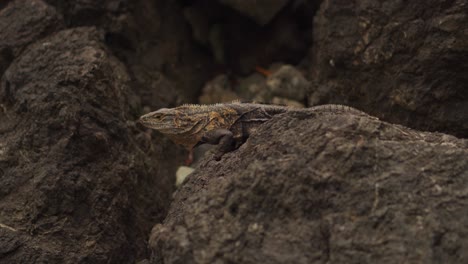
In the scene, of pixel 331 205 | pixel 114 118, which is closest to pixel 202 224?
pixel 331 205

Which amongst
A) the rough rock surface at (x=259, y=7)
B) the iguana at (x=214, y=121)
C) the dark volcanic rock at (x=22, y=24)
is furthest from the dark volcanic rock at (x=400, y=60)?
the dark volcanic rock at (x=22, y=24)

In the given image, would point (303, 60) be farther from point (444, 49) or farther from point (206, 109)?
point (206, 109)

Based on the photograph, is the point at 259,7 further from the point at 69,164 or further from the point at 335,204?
the point at 335,204

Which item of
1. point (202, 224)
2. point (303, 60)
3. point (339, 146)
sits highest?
point (339, 146)

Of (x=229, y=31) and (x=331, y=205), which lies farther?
(x=229, y=31)

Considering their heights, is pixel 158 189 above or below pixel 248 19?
below

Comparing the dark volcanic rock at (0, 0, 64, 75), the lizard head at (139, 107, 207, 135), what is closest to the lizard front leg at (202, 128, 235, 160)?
the lizard head at (139, 107, 207, 135)

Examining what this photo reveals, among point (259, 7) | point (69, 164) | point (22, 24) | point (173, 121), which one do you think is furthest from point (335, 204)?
point (259, 7)

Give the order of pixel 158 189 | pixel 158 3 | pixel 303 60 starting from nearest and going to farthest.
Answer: pixel 158 189, pixel 158 3, pixel 303 60
